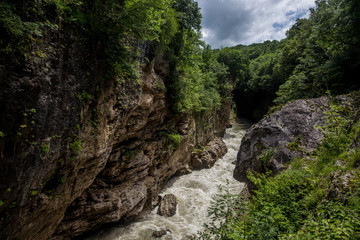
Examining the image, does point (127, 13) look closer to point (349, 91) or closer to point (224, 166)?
point (349, 91)

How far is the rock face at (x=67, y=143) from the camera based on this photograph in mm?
3836

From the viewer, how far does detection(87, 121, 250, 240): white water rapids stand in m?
9.11

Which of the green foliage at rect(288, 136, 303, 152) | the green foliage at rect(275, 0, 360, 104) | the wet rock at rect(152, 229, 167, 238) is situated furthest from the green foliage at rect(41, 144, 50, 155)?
the green foliage at rect(275, 0, 360, 104)

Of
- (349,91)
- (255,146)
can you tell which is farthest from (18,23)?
(349,91)

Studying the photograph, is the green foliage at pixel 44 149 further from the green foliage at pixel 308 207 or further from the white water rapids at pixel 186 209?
the white water rapids at pixel 186 209

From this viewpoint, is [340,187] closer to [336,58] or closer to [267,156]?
[267,156]

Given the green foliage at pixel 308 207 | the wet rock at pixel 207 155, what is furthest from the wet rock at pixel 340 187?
the wet rock at pixel 207 155

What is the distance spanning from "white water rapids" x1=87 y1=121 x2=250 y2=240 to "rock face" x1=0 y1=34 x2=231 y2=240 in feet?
2.70

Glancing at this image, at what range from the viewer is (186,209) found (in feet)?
37.7

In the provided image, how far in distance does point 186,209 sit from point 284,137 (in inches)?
321

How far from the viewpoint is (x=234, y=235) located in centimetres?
280

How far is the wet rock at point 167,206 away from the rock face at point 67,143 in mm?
1588

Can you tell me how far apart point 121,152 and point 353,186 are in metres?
8.92

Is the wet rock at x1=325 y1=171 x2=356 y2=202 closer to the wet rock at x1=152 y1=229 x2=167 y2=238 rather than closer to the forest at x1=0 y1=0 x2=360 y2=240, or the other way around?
the forest at x1=0 y1=0 x2=360 y2=240
